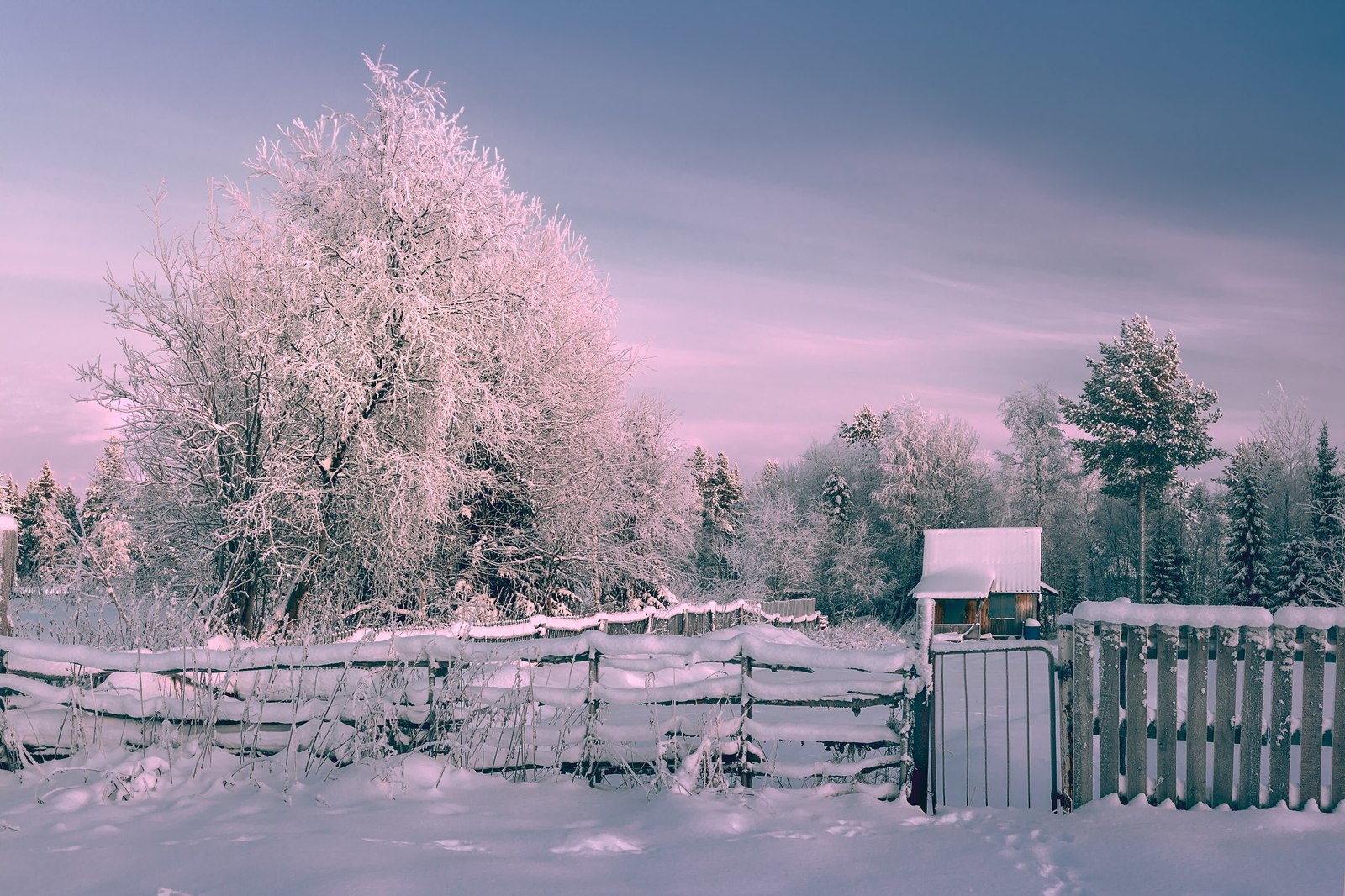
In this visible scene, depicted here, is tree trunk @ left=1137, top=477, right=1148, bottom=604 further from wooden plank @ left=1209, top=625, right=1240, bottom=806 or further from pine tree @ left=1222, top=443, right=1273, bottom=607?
wooden plank @ left=1209, top=625, right=1240, bottom=806

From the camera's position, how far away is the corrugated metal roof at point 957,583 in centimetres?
3747

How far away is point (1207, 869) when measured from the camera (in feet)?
15.8

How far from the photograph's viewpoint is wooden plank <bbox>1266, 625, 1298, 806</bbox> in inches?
227

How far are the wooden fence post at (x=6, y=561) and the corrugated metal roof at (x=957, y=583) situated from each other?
1323 inches

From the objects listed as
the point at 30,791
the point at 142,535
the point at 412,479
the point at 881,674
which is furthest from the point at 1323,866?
the point at 142,535

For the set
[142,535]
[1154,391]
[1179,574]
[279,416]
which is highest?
[1154,391]

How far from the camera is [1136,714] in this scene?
19.4 feet

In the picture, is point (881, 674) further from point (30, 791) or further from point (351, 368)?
point (351, 368)

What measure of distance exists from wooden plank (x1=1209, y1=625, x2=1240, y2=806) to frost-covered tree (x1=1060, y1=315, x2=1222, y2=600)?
37472 millimetres

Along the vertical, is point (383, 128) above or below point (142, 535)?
above

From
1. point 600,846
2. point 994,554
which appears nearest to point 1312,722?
point 600,846

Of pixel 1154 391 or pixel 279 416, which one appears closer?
pixel 279 416

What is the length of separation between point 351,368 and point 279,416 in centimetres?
138

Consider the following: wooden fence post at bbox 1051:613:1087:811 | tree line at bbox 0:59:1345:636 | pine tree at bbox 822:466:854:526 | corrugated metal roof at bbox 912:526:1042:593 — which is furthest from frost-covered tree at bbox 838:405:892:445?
wooden fence post at bbox 1051:613:1087:811
